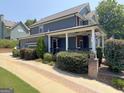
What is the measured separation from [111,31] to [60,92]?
25347mm

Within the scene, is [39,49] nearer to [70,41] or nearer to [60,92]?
[70,41]

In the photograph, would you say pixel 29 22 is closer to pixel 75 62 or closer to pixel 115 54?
pixel 75 62

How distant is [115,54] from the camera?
19156 mm

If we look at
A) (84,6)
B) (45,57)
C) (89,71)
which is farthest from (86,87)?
(84,6)

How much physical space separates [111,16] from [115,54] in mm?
18613

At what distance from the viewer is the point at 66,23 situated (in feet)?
105

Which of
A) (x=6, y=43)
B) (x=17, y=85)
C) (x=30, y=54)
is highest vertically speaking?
(x=6, y=43)

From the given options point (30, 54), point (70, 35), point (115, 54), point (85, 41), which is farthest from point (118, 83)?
point (30, 54)

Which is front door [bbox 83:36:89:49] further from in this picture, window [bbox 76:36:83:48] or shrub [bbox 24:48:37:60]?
shrub [bbox 24:48:37:60]

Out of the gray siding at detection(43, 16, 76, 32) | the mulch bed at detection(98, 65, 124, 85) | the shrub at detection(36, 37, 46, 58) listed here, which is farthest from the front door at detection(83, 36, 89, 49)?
the mulch bed at detection(98, 65, 124, 85)

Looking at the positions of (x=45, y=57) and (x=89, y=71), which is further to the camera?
(x=45, y=57)

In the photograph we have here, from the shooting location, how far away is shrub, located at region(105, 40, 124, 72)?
19.1 metres

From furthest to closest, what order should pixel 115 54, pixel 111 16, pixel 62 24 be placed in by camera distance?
pixel 111 16 < pixel 62 24 < pixel 115 54

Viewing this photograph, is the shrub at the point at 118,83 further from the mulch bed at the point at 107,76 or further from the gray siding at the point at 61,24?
the gray siding at the point at 61,24
